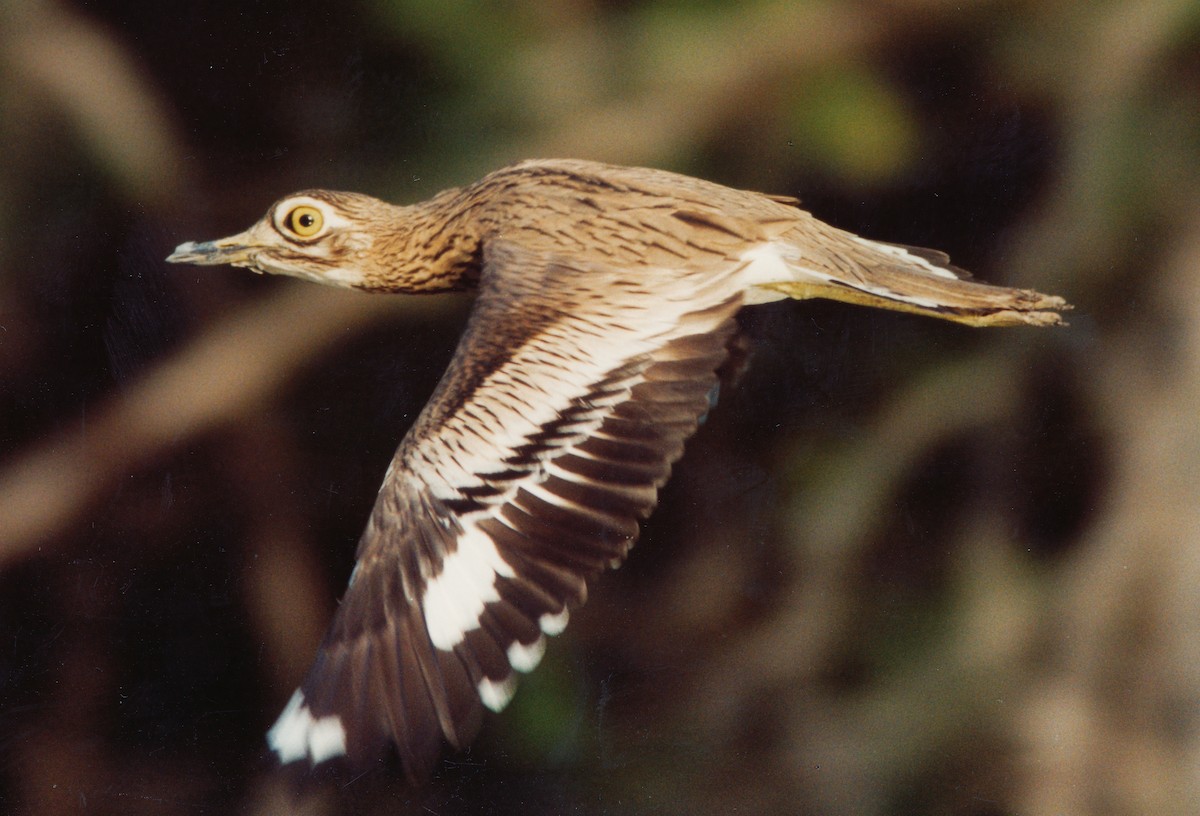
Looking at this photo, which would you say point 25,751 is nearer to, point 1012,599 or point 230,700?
point 230,700


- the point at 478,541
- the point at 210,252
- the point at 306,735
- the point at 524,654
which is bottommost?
the point at 306,735

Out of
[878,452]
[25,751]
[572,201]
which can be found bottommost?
[25,751]

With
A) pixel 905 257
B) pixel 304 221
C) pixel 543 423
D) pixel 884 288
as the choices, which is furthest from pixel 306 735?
pixel 905 257

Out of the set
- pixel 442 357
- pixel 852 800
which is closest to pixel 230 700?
pixel 442 357

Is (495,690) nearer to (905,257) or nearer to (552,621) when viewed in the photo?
(552,621)

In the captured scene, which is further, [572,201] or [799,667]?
[799,667]

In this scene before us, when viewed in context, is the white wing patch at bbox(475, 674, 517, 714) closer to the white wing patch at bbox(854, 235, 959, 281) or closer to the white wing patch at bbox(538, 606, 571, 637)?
the white wing patch at bbox(538, 606, 571, 637)

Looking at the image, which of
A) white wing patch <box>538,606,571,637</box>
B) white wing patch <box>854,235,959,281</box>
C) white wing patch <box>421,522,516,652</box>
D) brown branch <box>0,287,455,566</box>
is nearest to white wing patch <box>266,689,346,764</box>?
white wing patch <box>421,522,516,652</box>
